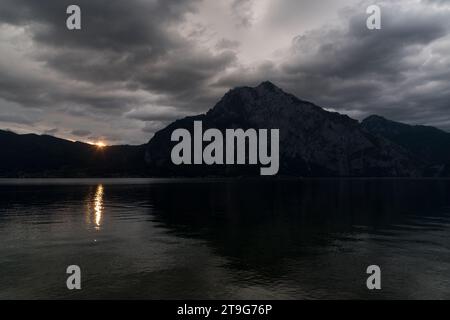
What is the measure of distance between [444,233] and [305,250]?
126 feet

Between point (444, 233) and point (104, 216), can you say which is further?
point (104, 216)

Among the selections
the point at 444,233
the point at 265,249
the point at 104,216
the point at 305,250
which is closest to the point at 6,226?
the point at 104,216

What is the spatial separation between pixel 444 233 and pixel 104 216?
85426mm

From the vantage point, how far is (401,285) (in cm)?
4375

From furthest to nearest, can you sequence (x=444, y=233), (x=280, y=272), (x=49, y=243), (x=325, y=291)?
1. (x=444, y=233)
2. (x=49, y=243)
3. (x=280, y=272)
4. (x=325, y=291)
